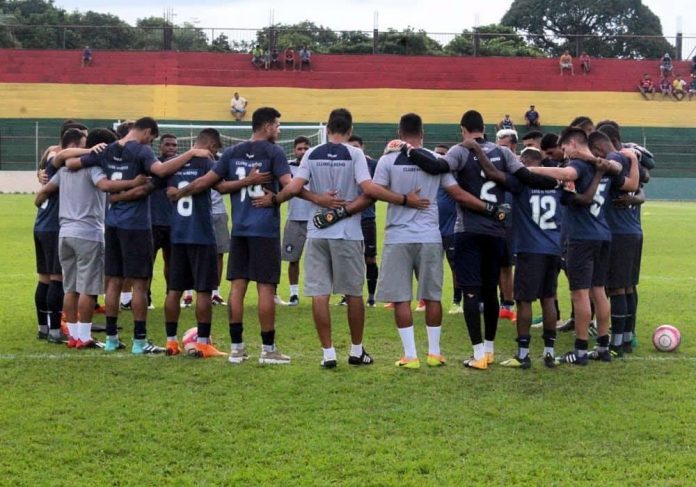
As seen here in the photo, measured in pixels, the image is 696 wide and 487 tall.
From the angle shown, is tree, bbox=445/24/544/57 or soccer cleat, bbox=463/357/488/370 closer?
soccer cleat, bbox=463/357/488/370

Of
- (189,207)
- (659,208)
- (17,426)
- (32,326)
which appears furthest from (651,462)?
(659,208)

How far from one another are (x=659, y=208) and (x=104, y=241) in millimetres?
31799

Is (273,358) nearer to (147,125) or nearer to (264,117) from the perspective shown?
(264,117)

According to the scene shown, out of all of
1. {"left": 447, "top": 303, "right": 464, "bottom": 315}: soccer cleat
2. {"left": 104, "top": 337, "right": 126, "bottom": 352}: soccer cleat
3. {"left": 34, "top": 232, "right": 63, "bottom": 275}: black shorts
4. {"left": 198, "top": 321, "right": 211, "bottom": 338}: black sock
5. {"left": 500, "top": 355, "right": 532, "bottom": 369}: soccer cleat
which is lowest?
{"left": 447, "top": 303, "right": 464, "bottom": 315}: soccer cleat

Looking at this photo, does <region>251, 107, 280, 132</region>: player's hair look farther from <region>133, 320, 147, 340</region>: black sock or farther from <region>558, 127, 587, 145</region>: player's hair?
<region>558, 127, 587, 145</region>: player's hair

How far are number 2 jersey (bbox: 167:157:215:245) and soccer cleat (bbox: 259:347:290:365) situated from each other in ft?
3.97

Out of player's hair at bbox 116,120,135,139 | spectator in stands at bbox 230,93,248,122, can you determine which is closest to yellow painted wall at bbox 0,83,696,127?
spectator in stands at bbox 230,93,248,122

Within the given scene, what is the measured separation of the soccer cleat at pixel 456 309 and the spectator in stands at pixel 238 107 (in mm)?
37394

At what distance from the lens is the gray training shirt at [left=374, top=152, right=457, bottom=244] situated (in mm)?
8688

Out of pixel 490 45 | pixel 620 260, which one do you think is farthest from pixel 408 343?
pixel 490 45

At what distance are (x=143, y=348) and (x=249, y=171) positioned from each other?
6.92 feet

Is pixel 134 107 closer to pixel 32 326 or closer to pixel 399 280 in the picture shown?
pixel 32 326

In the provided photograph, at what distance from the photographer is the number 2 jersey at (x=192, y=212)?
9008mm

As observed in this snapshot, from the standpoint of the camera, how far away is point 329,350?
8.70 m
